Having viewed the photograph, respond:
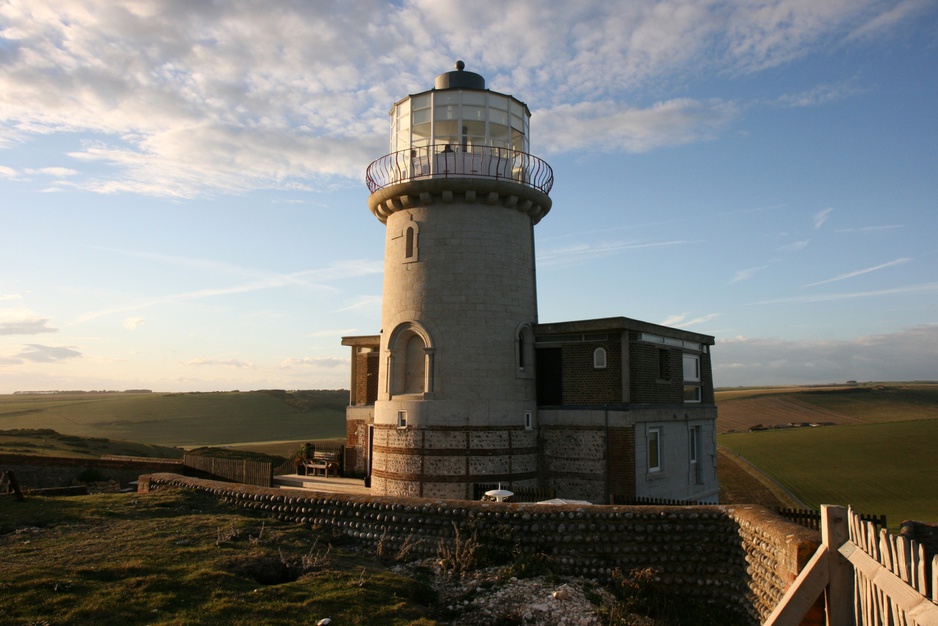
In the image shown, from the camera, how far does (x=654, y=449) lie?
70.0ft

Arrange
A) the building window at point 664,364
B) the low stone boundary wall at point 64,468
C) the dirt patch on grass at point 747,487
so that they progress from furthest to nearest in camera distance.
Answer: the dirt patch on grass at point 747,487
the low stone boundary wall at point 64,468
the building window at point 664,364

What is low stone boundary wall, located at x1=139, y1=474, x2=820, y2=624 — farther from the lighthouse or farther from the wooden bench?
the wooden bench

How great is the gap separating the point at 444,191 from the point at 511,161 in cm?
254

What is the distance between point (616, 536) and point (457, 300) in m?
9.61

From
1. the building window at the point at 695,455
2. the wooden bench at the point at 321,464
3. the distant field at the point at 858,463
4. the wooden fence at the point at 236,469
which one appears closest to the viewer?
the building window at the point at 695,455

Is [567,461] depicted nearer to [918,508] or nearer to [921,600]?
[921,600]

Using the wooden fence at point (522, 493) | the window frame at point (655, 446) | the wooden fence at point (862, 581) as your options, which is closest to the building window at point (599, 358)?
the window frame at point (655, 446)

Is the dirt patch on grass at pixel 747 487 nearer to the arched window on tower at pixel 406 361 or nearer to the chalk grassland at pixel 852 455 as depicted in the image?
the chalk grassland at pixel 852 455

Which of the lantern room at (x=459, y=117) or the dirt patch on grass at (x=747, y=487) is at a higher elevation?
the lantern room at (x=459, y=117)

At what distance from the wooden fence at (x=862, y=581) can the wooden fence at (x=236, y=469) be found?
2087 cm

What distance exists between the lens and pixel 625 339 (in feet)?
66.8

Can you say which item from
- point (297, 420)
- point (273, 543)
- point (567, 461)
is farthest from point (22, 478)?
point (297, 420)

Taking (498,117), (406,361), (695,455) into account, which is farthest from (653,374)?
(498,117)

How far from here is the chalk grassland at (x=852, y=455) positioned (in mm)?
38991
